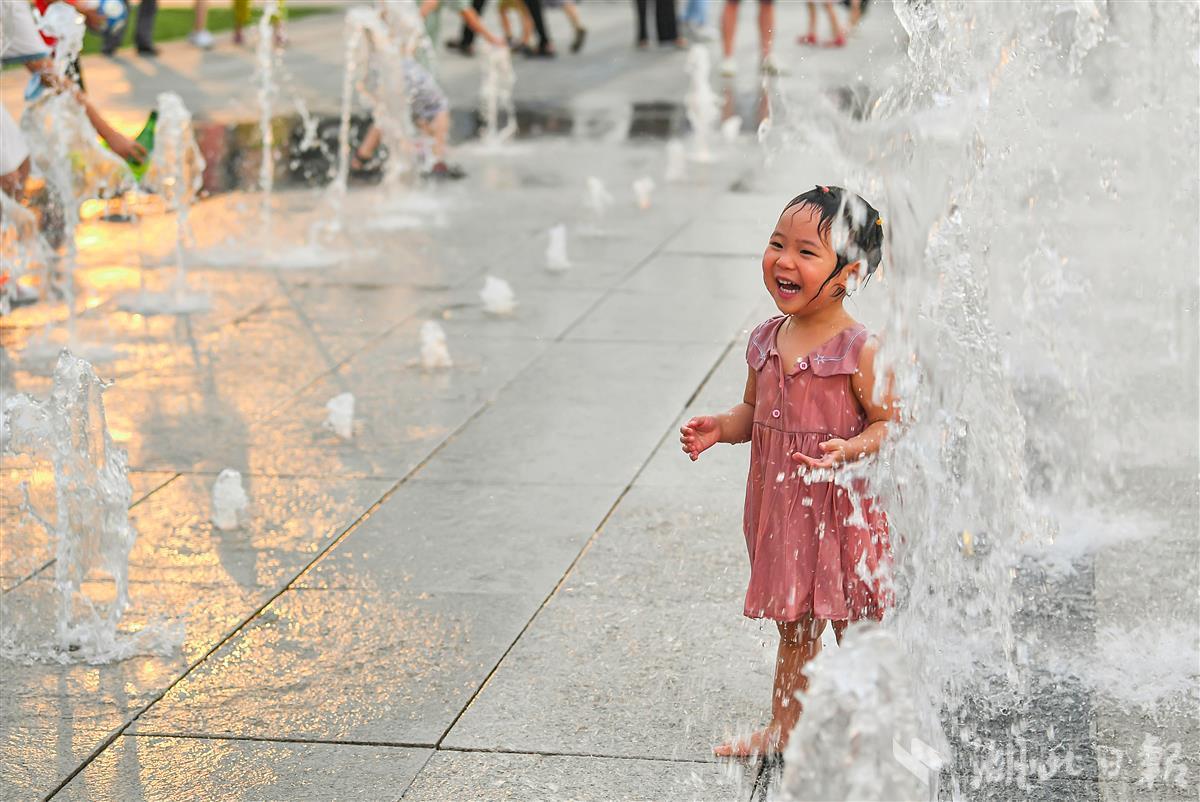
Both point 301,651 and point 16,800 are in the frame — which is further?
point 301,651

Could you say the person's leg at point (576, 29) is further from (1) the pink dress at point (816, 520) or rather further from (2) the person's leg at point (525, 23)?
A: (1) the pink dress at point (816, 520)

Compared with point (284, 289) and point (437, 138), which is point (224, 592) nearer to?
point (284, 289)

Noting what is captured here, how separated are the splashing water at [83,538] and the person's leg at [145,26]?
14.4 meters

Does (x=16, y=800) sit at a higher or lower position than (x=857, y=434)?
lower

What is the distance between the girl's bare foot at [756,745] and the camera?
358 cm

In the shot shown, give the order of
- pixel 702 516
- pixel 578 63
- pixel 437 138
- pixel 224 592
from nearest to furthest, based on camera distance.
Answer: pixel 224 592 < pixel 702 516 < pixel 437 138 < pixel 578 63

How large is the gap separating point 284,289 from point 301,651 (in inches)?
166

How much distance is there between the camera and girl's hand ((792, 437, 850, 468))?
3.30 meters

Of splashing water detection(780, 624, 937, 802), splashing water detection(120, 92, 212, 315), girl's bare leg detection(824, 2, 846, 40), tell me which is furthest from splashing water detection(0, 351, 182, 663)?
girl's bare leg detection(824, 2, 846, 40)

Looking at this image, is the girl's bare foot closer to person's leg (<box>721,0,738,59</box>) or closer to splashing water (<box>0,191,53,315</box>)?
splashing water (<box>0,191,53,315</box>)

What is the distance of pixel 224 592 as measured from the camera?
4.68 m

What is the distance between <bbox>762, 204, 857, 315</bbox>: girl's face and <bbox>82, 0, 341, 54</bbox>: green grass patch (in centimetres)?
1677

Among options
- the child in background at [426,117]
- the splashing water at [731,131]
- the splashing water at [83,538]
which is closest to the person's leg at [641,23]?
the splashing water at [731,131]

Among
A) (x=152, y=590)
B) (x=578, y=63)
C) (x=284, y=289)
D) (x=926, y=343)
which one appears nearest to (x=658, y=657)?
(x=926, y=343)
